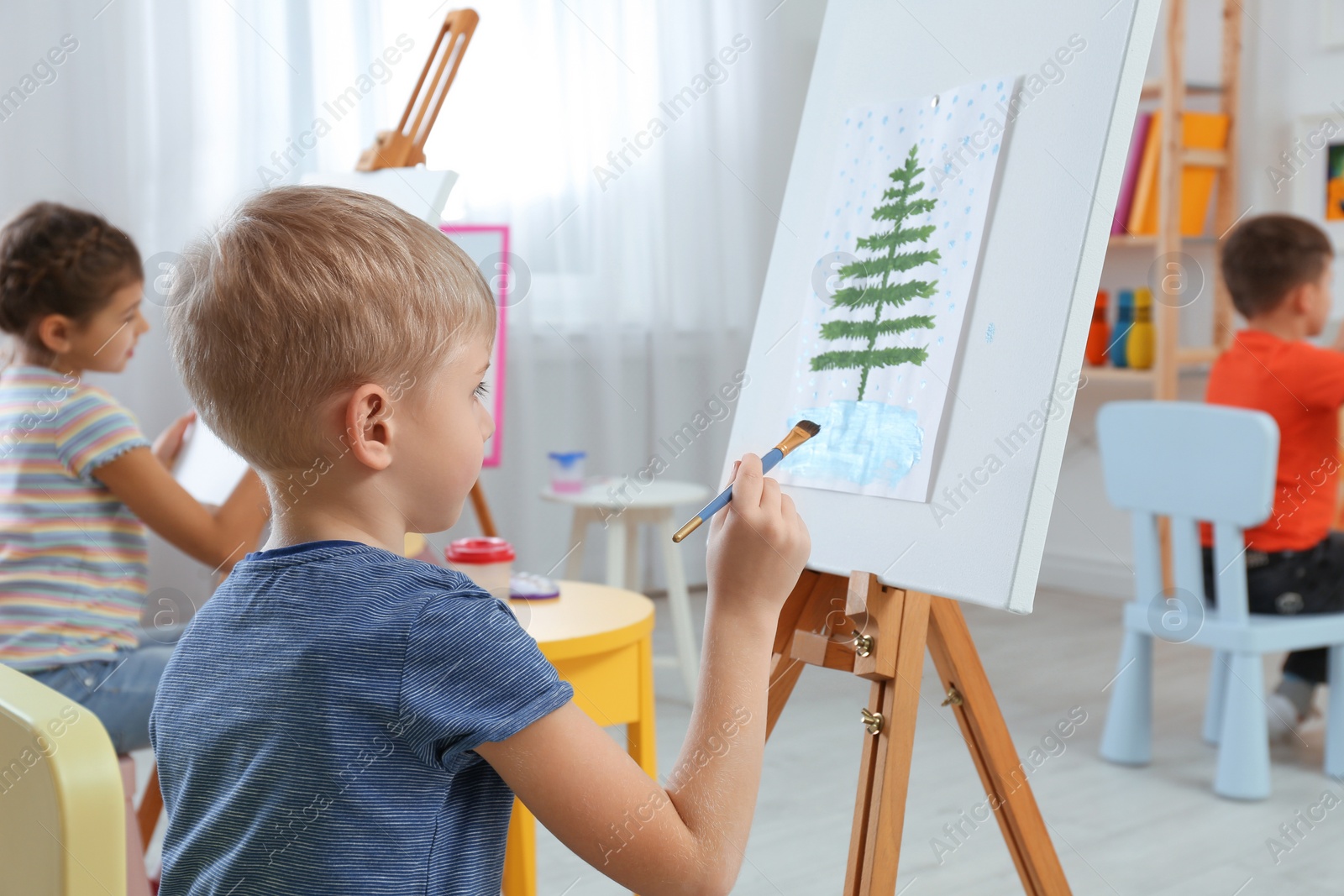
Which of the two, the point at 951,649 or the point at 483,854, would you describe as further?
the point at 951,649

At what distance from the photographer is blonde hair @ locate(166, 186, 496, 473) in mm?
688

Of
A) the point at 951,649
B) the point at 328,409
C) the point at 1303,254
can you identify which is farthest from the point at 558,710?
the point at 1303,254

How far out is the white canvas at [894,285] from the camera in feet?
3.70

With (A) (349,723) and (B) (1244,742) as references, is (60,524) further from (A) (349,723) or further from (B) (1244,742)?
(B) (1244,742)

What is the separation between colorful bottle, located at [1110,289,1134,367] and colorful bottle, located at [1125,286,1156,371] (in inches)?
1.5

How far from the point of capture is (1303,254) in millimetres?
2480

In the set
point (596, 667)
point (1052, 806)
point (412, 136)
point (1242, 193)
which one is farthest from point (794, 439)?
point (1242, 193)

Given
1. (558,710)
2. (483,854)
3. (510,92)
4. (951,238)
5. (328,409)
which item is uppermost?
(510,92)

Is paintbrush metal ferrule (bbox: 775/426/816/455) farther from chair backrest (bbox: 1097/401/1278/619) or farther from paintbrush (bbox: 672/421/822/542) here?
chair backrest (bbox: 1097/401/1278/619)

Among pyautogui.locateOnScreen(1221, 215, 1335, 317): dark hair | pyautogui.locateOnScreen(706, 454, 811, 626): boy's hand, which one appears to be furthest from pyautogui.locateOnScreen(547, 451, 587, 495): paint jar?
pyautogui.locateOnScreen(706, 454, 811, 626): boy's hand

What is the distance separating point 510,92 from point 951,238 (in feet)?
7.73

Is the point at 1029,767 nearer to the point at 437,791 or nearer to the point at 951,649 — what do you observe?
the point at 951,649

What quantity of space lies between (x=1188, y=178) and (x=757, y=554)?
10.0 ft

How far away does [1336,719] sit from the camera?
2234 millimetres
